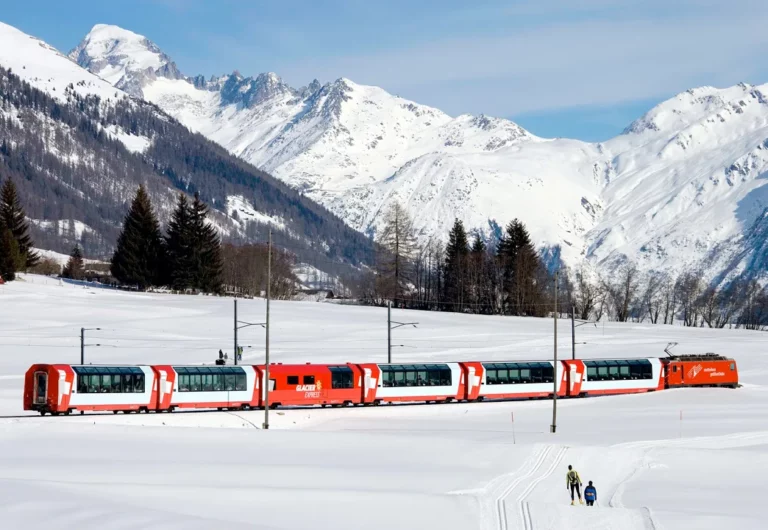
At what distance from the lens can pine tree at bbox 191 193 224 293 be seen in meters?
130

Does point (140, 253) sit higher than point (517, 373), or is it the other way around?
point (140, 253)

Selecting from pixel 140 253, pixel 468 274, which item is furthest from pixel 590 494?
pixel 140 253

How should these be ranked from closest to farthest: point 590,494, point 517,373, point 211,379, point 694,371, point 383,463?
point 590,494
point 383,463
point 211,379
point 517,373
point 694,371

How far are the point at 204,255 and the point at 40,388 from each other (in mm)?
81072

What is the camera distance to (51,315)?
9819 cm

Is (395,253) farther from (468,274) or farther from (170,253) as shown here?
(170,253)

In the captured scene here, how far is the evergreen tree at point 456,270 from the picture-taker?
451 feet

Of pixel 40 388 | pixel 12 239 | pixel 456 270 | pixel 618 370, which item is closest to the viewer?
pixel 40 388

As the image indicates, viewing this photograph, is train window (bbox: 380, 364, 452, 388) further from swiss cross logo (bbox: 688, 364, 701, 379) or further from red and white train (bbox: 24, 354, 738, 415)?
swiss cross logo (bbox: 688, 364, 701, 379)

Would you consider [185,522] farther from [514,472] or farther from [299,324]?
[299,324]

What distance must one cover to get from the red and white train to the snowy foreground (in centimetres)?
162

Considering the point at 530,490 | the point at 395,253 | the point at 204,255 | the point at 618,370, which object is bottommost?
the point at 530,490

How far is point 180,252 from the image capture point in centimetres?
13088

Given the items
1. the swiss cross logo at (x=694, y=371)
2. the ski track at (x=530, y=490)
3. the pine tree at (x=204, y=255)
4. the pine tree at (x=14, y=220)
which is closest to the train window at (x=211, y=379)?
the ski track at (x=530, y=490)
